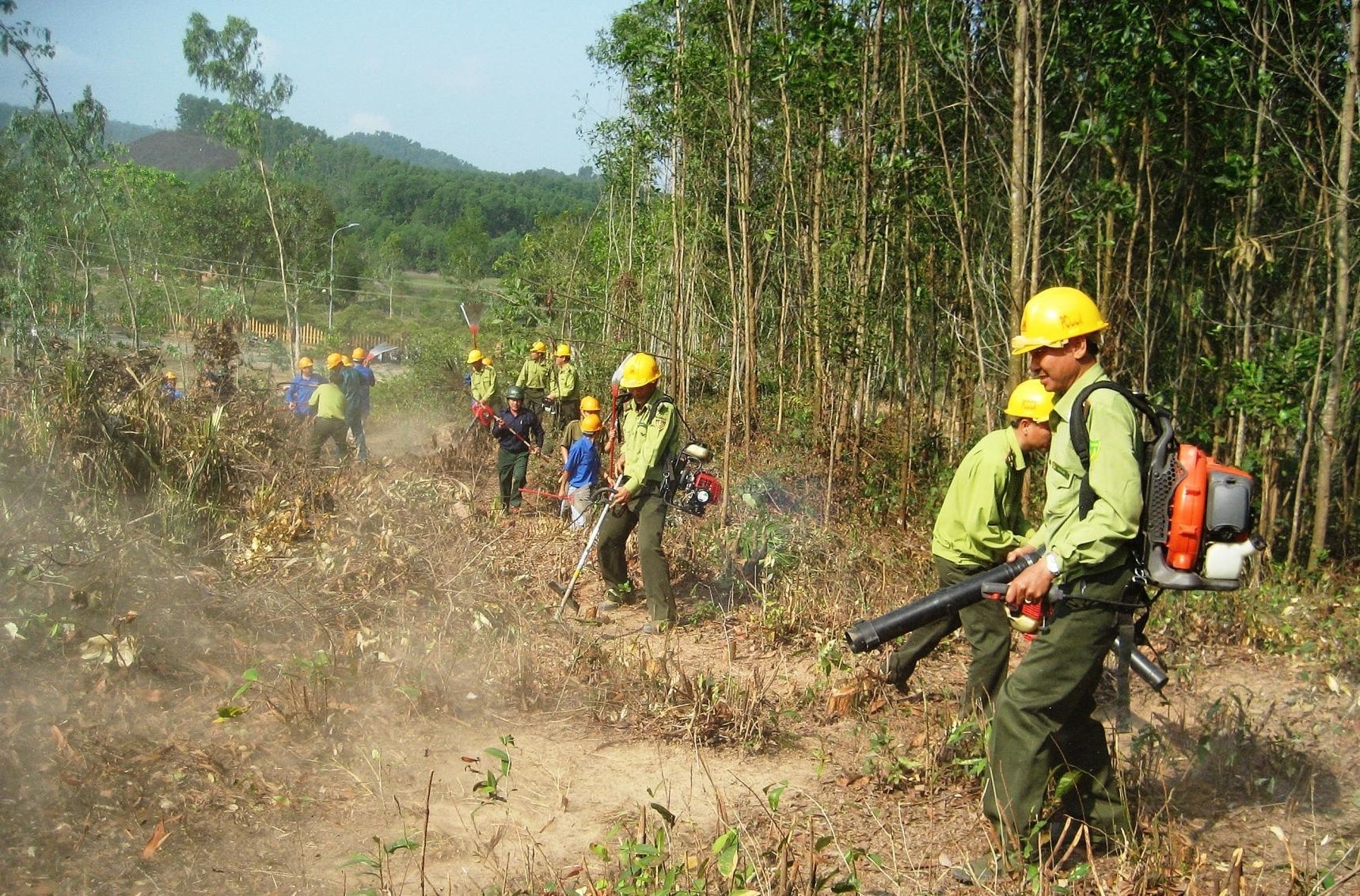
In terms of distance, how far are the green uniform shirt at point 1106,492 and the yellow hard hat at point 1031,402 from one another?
1.36 m

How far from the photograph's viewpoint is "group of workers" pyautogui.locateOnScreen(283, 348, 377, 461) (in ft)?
40.6

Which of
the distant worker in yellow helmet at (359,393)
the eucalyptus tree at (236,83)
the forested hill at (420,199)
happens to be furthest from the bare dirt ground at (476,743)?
the forested hill at (420,199)

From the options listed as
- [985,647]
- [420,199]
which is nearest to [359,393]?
[985,647]

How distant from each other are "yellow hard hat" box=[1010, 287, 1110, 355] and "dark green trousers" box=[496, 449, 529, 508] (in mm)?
8269

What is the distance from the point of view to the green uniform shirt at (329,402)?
12617 mm

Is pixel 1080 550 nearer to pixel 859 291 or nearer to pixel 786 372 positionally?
pixel 859 291

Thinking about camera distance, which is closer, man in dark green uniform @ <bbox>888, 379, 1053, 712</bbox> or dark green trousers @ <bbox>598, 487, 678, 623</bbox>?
man in dark green uniform @ <bbox>888, 379, 1053, 712</bbox>

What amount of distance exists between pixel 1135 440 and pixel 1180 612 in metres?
3.88

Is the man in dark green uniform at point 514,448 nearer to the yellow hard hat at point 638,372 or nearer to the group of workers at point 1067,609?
the yellow hard hat at point 638,372

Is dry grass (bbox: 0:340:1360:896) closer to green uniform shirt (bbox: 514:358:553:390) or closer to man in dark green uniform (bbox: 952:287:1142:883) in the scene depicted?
man in dark green uniform (bbox: 952:287:1142:883)

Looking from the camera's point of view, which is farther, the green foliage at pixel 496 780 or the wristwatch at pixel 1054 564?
the green foliage at pixel 496 780

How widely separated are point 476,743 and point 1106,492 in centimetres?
310

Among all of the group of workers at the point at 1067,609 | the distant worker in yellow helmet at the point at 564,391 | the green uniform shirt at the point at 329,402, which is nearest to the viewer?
the group of workers at the point at 1067,609

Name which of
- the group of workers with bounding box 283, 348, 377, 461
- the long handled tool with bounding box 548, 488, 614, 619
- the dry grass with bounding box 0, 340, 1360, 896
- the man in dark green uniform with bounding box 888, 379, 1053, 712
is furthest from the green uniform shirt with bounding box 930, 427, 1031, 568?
the group of workers with bounding box 283, 348, 377, 461
